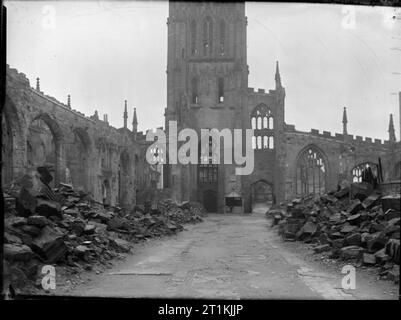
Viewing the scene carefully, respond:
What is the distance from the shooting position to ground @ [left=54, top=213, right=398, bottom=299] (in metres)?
5.04

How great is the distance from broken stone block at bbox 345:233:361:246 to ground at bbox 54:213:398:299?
0.77 meters

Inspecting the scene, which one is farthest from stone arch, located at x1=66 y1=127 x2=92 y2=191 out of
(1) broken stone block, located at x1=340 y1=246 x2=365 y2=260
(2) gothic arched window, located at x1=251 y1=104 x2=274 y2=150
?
(1) broken stone block, located at x1=340 y1=246 x2=365 y2=260

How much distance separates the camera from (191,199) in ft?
97.5

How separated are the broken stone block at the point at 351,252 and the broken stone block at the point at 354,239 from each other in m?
0.45

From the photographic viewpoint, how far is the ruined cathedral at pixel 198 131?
1517 centimetres

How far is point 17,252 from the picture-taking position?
579cm

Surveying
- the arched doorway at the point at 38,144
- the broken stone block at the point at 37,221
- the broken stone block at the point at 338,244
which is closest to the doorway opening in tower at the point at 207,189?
the arched doorway at the point at 38,144

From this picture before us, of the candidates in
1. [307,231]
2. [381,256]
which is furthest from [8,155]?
[381,256]

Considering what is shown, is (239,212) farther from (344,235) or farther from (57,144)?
(344,235)

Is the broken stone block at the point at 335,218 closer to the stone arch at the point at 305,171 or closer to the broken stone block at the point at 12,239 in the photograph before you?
the broken stone block at the point at 12,239

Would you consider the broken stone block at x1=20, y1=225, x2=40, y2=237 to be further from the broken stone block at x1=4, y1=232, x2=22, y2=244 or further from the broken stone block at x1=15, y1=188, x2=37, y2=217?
the broken stone block at x1=15, y1=188, x2=37, y2=217

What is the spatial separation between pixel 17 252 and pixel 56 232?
1.54 meters
